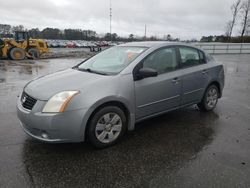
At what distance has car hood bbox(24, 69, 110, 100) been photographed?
3.12 metres

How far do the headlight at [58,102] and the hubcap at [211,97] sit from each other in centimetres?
324

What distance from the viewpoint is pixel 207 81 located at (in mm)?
4840

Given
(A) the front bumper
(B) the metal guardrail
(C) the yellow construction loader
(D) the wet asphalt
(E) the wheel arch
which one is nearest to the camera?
(D) the wet asphalt

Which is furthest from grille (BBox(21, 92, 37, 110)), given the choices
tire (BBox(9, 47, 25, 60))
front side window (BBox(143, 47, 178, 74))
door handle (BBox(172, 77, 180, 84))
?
tire (BBox(9, 47, 25, 60))

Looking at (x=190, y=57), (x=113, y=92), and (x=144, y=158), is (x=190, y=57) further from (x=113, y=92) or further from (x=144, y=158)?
(x=144, y=158)

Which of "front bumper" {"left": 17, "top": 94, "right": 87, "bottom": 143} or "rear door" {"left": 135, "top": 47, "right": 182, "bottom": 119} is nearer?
"front bumper" {"left": 17, "top": 94, "right": 87, "bottom": 143}

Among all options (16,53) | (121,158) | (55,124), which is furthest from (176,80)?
(16,53)

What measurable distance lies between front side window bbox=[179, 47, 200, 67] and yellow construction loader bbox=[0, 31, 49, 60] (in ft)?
54.7

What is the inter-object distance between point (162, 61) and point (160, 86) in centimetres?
Answer: 50

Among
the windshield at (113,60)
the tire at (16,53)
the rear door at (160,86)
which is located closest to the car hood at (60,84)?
the windshield at (113,60)

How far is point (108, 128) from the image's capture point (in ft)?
11.1

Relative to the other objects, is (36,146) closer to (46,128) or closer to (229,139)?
(46,128)

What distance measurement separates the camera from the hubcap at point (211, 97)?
5055mm

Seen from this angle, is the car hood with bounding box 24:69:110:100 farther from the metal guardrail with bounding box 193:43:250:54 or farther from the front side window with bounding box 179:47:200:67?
the metal guardrail with bounding box 193:43:250:54
